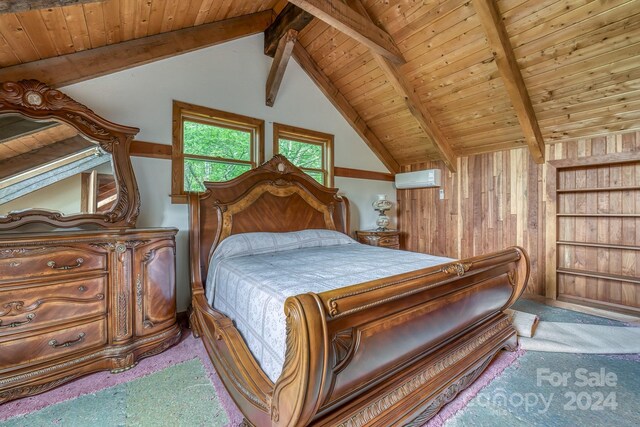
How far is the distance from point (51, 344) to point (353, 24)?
335 centimetres

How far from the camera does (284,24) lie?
296 centimetres

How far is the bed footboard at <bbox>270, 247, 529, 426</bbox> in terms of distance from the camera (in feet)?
3.08

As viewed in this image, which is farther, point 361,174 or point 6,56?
point 361,174

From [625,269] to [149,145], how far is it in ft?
17.4

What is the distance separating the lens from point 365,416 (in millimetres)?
1191

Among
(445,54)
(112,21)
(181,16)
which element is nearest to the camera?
(112,21)

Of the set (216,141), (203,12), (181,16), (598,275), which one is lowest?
(598,275)

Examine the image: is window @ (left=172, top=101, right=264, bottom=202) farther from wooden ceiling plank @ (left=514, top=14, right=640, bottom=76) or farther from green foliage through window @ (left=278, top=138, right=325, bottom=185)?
wooden ceiling plank @ (left=514, top=14, right=640, bottom=76)

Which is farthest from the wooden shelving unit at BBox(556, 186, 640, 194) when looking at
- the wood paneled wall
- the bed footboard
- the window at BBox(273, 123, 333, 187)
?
the window at BBox(273, 123, 333, 187)

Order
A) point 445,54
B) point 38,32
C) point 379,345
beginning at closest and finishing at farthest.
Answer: point 379,345 < point 38,32 < point 445,54

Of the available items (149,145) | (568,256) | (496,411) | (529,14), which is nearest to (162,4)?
(149,145)

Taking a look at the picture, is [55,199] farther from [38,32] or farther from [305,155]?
[305,155]

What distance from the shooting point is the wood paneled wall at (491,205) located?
3.28 m

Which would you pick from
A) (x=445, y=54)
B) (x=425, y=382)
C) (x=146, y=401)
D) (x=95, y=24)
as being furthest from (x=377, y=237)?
(x=95, y=24)
